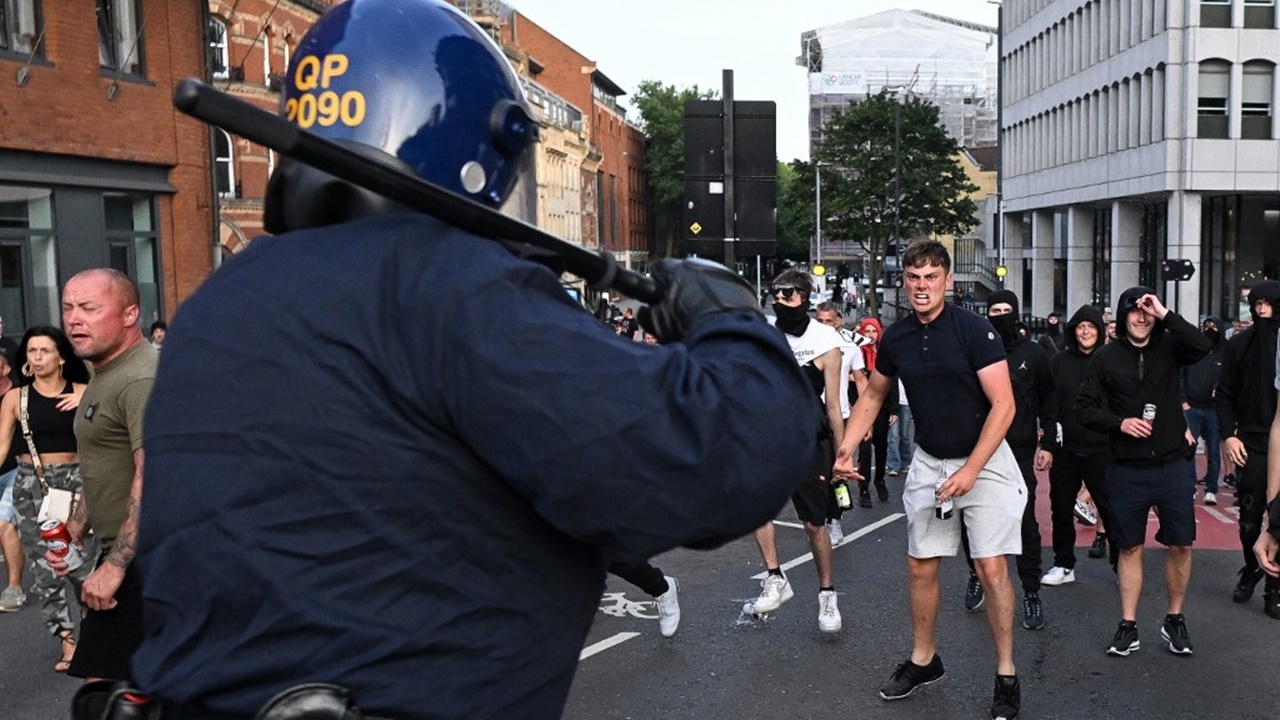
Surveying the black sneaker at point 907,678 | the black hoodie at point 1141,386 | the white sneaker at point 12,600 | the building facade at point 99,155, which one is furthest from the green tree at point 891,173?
the black sneaker at point 907,678

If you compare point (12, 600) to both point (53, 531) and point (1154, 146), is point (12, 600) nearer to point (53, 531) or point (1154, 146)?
point (53, 531)

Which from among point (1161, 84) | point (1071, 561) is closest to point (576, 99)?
point (1161, 84)

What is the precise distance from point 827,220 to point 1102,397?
50.7 m

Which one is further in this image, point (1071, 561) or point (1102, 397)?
point (1071, 561)

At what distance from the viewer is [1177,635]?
657cm

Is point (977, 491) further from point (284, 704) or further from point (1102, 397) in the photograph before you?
point (284, 704)

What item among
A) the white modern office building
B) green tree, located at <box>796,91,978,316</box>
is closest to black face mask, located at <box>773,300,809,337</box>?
the white modern office building

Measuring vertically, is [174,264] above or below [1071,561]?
above

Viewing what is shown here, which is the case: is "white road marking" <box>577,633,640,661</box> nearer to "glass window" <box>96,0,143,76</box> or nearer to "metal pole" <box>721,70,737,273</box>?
"metal pole" <box>721,70,737,273</box>

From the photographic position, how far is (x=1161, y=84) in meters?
37.7

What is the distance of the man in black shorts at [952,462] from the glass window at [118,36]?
1468 cm

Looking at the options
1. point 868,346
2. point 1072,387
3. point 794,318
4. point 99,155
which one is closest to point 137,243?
point 99,155

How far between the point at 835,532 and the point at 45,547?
6012 millimetres

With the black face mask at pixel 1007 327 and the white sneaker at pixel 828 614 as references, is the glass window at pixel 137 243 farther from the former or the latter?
the white sneaker at pixel 828 614
